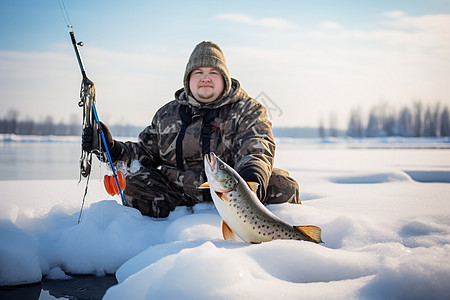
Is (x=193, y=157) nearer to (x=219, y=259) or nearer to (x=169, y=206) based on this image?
(x=169, y=206)

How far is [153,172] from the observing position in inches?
155

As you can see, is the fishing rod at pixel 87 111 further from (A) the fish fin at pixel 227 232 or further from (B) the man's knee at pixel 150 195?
(A) the fish fin at pixel 227 232

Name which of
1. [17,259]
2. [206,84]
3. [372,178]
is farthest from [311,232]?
[372,178]

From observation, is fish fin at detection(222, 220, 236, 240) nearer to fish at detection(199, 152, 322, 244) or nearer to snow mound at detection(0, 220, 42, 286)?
fish at detection(199, 152, 322, 244)

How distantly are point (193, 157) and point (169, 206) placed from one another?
0.55 meters

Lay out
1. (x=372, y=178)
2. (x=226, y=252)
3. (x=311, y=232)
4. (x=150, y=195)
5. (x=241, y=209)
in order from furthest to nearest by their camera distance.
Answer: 1. (x=372, y=178)
2. (x=150, y=195)
3. (x=311, y=232)
4. (x=241, y=209)
5. (x=226, y=252)

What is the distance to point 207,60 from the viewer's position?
3910 millimetres

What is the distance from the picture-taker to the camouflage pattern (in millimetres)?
3547

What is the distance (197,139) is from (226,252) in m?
2.02

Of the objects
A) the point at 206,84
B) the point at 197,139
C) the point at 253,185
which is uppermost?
the point at 206,84

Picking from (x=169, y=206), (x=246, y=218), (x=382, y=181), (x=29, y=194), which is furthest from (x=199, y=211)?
(x=382, y=181)

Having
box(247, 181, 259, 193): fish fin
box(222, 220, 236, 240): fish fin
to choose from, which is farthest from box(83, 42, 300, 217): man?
box(222, 220, 236, 240): fish fin

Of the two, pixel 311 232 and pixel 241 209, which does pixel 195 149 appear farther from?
pixel 311 232

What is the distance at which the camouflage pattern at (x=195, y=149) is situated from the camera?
140 inches
